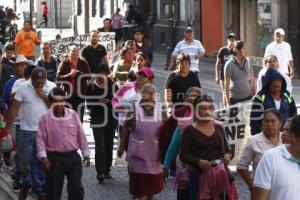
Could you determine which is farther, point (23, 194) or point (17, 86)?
point (17, 86)

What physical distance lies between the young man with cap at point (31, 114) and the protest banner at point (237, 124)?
259 centimetres

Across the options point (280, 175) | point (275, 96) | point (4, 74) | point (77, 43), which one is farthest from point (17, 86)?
point (77, 43)

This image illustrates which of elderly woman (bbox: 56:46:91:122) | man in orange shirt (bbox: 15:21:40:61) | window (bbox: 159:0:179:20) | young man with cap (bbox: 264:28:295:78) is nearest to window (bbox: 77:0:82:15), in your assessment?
window (bbox: 159:0:179:20)

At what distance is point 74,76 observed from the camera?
14914 millimetres

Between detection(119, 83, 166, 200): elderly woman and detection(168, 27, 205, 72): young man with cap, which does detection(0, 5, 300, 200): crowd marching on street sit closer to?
detection(119, 83, 166, 200): elderly woman

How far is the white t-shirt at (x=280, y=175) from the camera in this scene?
584 centimetres

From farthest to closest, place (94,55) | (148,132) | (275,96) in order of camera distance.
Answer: (94,55)
(148,132)
(275,96)

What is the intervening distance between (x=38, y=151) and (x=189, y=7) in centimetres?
2434

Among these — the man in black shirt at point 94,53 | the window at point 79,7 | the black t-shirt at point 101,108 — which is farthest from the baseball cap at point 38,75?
the window at point 79,7

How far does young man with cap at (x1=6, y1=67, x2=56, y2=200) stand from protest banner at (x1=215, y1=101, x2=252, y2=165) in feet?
Answer: 8.49

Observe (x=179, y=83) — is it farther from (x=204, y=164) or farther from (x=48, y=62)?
(x=48, y=62)

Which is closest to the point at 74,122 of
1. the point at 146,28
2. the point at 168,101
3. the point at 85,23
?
the point at 168,101

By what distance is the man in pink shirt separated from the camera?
9586 mm

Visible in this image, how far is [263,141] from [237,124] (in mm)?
4301
